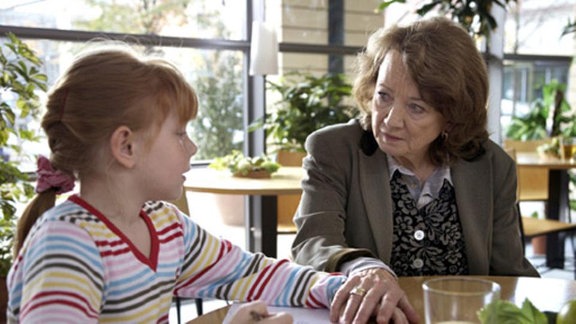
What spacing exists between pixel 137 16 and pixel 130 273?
324 cm

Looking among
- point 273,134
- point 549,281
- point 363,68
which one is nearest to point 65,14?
point 273,134

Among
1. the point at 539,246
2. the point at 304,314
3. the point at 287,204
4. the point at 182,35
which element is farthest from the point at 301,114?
the point at 304,314

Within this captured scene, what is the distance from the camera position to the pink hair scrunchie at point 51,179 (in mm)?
1272

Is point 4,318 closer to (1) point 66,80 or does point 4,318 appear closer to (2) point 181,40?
(1) point 66,80

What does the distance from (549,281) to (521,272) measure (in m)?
0.33

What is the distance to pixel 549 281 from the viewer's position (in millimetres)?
1569

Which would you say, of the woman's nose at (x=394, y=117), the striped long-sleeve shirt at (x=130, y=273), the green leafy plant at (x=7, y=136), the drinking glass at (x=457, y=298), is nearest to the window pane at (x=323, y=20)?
the green leafy plant at (x=7, y=136)

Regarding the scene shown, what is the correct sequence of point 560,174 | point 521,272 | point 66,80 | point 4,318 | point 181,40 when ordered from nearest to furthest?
point 66,80, point 521,272, point 4,318, point 181,40, point 560,174

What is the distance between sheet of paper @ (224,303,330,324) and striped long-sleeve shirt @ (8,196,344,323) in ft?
0.06

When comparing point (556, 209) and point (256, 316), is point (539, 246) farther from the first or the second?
point (256, 316)

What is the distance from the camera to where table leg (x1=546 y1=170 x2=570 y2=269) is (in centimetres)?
474

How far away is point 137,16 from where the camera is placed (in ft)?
13.8

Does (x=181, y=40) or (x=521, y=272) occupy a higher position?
(x=181, y=40)

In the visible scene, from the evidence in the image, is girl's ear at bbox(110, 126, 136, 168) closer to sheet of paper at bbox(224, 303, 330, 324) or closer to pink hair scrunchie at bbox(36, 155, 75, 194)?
pink hair scrunchie at bbox(36, 155, 75, 194)
